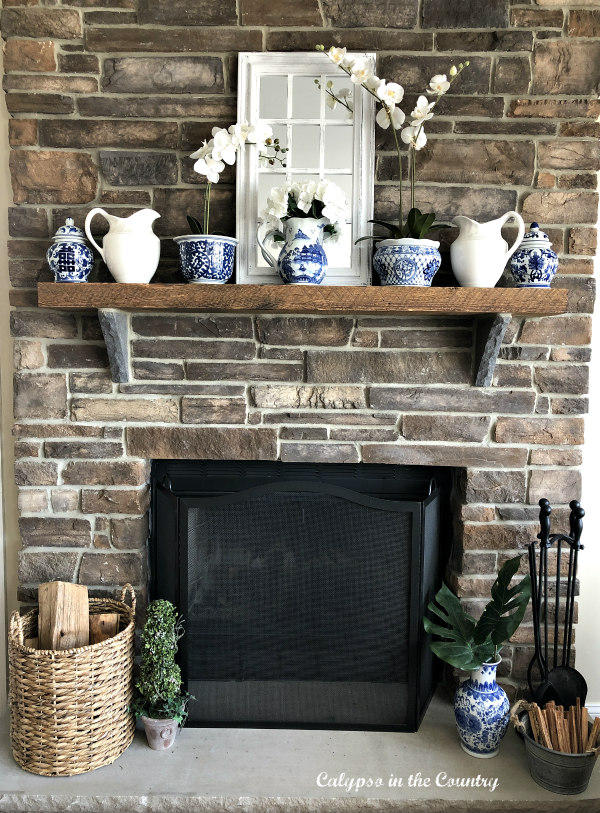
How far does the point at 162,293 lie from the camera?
1.69m

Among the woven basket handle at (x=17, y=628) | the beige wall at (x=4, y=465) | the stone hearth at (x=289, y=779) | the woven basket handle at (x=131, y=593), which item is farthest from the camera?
the beige wall at (x=4, y=465)

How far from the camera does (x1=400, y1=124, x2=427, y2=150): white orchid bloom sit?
1.75 metres

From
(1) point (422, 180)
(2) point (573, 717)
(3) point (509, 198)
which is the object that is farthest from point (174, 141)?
(2) point (573, 717)

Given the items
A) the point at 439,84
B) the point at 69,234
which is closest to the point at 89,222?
the point at 69,234

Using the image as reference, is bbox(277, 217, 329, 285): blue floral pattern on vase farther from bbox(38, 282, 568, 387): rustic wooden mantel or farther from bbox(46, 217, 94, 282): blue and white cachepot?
bbox(46, 217, 94, 282): blue and white cachepot

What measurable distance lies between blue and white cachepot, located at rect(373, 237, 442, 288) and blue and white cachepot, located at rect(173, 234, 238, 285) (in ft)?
1.38

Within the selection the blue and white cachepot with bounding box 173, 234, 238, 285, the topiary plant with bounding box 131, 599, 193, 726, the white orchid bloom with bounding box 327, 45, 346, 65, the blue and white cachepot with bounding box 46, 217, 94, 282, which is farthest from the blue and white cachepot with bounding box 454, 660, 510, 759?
the white orchid bloom with bounding box 327, 45, 346, 65

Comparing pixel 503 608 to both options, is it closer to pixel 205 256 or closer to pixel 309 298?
pixel 309 298

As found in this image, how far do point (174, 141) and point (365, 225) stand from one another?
1.96 feet

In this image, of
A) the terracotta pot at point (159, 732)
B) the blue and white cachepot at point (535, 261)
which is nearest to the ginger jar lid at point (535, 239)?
the blue and white cachepot at point (535, 261)

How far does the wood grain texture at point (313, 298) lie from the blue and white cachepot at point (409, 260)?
64mm

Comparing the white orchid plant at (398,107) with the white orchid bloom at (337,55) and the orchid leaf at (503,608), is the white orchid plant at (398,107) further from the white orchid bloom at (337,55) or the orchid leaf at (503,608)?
the orchid leaf at (503,608)

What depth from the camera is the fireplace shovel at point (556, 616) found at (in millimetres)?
1807

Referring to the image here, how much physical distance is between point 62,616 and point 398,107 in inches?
66.7
